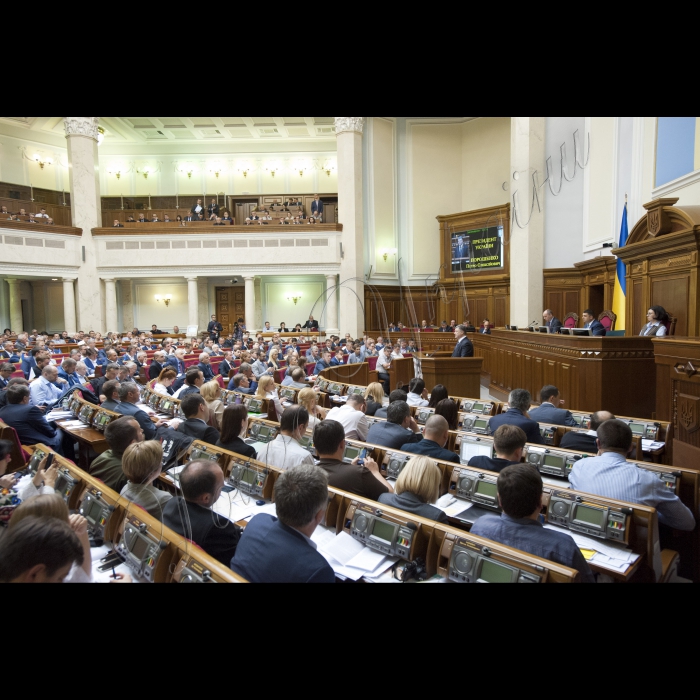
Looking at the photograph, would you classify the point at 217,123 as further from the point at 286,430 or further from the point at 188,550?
the point at 188,550

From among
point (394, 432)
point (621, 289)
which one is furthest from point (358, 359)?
point (394, 432)

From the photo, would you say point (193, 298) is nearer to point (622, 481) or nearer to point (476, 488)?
point (476, 488)

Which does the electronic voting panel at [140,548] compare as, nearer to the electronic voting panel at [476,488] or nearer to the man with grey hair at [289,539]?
the man with grey hair at [289,539]

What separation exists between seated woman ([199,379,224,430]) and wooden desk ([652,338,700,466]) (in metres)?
4.44

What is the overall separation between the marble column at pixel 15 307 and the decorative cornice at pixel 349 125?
1419 cm

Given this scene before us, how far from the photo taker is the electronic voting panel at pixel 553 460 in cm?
354

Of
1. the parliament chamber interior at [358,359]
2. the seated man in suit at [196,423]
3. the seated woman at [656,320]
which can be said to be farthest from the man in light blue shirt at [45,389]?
the seated woman at [656,320]

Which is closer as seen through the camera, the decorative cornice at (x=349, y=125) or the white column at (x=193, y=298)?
the decorative cornice at (x=349, y=125)

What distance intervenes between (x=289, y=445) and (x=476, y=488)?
1.37 m

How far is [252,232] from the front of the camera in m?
18.4

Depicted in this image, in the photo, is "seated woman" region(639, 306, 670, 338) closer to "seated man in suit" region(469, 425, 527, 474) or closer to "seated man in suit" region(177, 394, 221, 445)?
"seated man in suit" region(469, 425, 527, 474)

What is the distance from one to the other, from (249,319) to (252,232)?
321 cm
